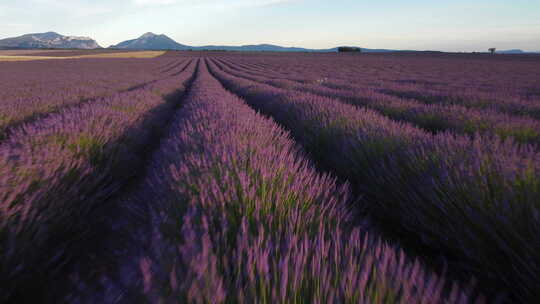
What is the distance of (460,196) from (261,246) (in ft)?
3.58

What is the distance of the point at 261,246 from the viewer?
33.7 inches

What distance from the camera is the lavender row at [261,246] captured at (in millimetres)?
651

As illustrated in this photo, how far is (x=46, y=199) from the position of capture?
5.25ft

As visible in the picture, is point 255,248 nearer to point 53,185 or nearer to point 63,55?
point 53,185

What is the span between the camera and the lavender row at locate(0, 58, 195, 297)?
1.30 meters

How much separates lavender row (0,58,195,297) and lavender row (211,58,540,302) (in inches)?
75.6

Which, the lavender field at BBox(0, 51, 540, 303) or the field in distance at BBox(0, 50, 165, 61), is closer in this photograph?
the lavender field at BBox(0, 51, 540, 303)

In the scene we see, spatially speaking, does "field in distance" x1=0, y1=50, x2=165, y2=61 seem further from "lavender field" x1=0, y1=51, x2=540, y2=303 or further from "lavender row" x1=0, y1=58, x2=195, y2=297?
"lavender field" x1=0, y1=51, x2=540, y2=303

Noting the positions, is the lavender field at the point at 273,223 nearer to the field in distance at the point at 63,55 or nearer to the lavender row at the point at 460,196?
the lavender row at the point at 460,196

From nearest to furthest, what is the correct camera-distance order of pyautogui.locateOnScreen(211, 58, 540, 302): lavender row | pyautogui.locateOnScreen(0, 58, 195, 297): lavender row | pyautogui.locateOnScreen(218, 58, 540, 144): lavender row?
pyautogui.locateOnScreen(211, 58, 540, 302): lavender row
pyautogui.locateOnScreen(0, 58, 195, 297): lavender row
pyautogui.locateOnScreen(218, 58, 540, 144): lavender row

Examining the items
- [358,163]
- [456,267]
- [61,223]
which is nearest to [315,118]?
[358,163]

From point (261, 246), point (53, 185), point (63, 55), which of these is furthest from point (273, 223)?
point (63, 55)

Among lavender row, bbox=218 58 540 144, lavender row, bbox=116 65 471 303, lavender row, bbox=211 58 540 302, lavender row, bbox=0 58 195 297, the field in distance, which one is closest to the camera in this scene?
lavender row, bbox=116 65 471 303

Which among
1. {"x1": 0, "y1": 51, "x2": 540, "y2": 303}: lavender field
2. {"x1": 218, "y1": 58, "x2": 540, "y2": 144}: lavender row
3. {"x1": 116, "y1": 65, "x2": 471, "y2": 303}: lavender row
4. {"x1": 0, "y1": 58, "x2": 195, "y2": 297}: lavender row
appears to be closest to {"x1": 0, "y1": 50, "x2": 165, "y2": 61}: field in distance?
{"x1": 0, "y1": 58, "x2": 195, "y2": 297}: lavender row
